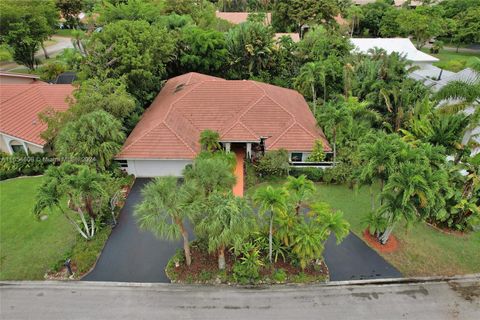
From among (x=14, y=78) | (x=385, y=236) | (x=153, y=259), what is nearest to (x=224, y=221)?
(x=153, y=259)

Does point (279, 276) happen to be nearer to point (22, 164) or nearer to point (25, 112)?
point (22, 164)

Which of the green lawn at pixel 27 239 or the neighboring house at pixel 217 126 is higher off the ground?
the neighboring house at pixel 217 126

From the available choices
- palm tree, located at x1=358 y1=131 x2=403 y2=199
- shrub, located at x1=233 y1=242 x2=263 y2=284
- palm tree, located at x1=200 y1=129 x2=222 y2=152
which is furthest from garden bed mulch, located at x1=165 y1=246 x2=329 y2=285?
palm tree, located at x1=200 y1=129 x2=222 y2=152

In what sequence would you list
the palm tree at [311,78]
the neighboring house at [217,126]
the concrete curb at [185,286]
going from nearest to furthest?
the concrete curb at [185,286], the neighboring house at [217,126], the palm tree at [311,78]

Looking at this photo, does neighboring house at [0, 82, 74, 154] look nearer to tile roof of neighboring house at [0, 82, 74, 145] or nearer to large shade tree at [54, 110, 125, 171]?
tile roof of neighboring house at [0, 82, 74, 145]

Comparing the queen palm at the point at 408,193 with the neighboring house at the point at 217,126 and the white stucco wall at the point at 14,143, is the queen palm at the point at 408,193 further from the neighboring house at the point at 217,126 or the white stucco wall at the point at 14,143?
the white stucco wall at the point at 14,143

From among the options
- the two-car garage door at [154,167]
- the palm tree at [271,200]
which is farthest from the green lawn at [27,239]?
the palm tree at [271,200]

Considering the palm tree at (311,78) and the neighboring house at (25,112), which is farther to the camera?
the palm tree at (311,78)

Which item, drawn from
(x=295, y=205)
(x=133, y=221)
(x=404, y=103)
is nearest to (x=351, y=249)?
(x=295, y=205)
